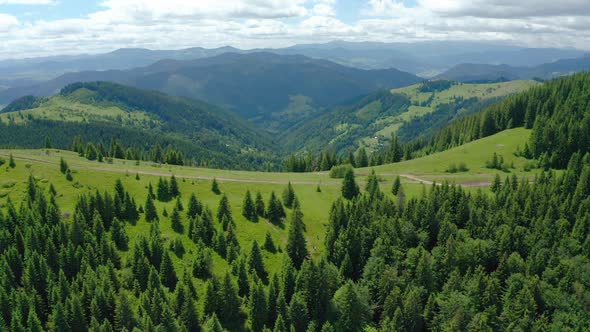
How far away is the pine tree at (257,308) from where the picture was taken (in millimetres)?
80812

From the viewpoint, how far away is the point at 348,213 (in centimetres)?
10662

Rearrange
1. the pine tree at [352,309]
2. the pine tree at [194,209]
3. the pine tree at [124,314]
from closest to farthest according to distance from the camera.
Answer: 1. the pine tree at [124,314]
2. the pine tree at [352,309]
3. the pine tree at [194,209]

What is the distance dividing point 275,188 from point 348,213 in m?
Result: 41.4

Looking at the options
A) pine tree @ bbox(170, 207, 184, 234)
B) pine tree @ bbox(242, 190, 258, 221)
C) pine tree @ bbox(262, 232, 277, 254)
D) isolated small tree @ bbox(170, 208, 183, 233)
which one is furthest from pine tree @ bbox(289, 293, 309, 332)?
isolated small tree @ bbox(170, 208, 183, 233)

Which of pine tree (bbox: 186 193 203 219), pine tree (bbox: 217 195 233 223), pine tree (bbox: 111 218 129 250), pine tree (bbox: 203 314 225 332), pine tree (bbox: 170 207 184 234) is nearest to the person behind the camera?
pine tree (bbox: 203 314 225 332)

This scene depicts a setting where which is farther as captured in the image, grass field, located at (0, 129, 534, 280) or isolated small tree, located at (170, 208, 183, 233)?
grass field, located at (0, 129, 534, 280)

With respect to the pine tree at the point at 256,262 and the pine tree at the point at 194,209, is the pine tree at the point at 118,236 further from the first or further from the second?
the pine tree at the point at 256,262

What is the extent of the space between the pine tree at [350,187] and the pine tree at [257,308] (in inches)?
2426

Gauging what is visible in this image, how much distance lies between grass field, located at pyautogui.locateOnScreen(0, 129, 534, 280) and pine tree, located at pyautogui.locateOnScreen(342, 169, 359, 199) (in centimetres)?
388

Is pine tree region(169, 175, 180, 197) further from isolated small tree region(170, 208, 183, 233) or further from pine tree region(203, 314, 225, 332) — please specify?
pine tree region(203, 314, 225, 332)

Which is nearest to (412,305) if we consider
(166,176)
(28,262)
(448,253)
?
(448,253)

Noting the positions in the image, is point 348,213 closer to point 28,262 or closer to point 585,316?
point 585,316

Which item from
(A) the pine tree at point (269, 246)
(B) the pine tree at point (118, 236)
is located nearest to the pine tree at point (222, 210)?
(A) the pine tree at point (269, 246)

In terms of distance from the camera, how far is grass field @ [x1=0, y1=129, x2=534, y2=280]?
11250 centimetres
